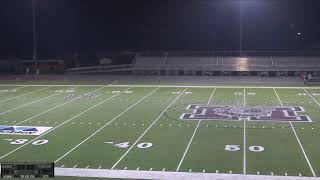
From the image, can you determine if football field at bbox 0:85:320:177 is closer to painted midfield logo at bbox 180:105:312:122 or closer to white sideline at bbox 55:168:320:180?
painted midfield logo at bbox 180:105:312:122

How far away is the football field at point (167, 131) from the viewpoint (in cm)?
1143

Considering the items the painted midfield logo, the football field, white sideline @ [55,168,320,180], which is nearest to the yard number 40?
the football field

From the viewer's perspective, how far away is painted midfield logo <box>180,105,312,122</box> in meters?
17.0

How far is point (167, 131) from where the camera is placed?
14.9 metres

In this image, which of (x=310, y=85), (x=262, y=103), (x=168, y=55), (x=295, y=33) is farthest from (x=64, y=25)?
(x=262, y=103)

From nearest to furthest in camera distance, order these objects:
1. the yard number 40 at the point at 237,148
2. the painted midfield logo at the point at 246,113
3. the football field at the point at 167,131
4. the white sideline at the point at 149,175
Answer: the white sideline at the point at 149,175 → the football field at the point at 167,131 → the yard number 40 at the point at 237,148 → the painted midfield logo at the point at 246,113

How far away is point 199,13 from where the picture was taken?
4122cm

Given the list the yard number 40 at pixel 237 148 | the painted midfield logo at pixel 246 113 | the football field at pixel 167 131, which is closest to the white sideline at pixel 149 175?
the football field at pixel 167 131

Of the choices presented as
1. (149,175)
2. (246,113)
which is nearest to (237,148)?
(149,175)

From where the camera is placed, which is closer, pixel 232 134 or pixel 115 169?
pixel 115 169

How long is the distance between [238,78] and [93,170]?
2356cm

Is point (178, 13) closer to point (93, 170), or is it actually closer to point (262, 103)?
point (262, 103)

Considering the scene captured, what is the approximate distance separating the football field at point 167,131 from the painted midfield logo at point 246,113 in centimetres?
3

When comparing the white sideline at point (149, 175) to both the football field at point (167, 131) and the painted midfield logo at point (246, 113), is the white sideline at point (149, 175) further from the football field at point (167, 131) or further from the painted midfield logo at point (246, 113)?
the painted midfield logo at point (246, 113)
